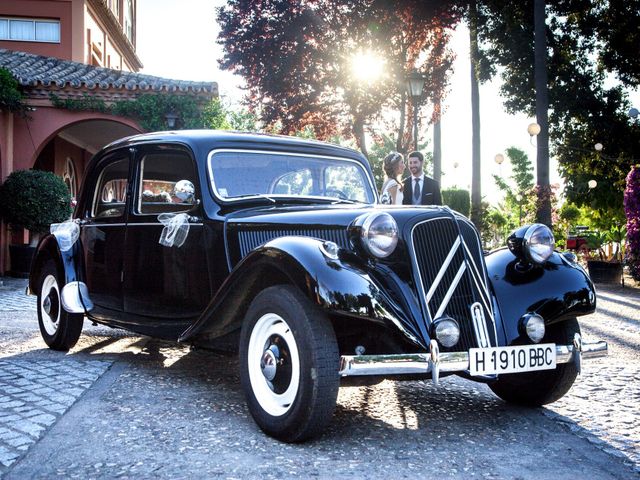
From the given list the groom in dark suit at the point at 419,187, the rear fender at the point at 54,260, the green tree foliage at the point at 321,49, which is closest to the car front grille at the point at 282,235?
the rear fender at the point at 54,260

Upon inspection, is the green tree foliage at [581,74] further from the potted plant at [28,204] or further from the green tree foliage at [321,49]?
the potted plant at [28,204]

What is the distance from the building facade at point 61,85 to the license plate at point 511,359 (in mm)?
12963

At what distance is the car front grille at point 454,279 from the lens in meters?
3.51

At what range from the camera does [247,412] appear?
3922 mm

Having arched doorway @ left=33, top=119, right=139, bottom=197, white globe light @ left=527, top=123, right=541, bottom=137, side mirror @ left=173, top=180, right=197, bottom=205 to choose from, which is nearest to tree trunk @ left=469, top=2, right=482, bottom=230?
white globe light @ left=527, top=123, right=541, bottom=137

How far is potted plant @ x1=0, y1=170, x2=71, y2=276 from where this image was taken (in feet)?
44.6

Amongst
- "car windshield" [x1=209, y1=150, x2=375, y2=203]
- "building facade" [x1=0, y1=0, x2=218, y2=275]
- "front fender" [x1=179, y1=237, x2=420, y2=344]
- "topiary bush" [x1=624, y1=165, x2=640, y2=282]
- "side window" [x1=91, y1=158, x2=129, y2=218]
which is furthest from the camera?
"building facade" [x1=0, y1=0, x2=218, y2=275]

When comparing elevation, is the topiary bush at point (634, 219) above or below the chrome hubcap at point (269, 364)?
above

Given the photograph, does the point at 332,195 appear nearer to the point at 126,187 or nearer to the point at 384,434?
the point at 126,187

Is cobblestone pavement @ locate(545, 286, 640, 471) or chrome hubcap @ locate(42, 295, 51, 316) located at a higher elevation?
chrome hubcap @ locate(42, 295, 51, 316)

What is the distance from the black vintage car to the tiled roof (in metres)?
10.5

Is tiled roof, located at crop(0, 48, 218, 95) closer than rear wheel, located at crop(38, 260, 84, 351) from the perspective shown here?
No

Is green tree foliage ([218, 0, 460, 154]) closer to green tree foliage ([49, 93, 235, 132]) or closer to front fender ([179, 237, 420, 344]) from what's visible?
green tree foliage ([49, 93, 235, 132])

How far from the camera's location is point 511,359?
343 cm
